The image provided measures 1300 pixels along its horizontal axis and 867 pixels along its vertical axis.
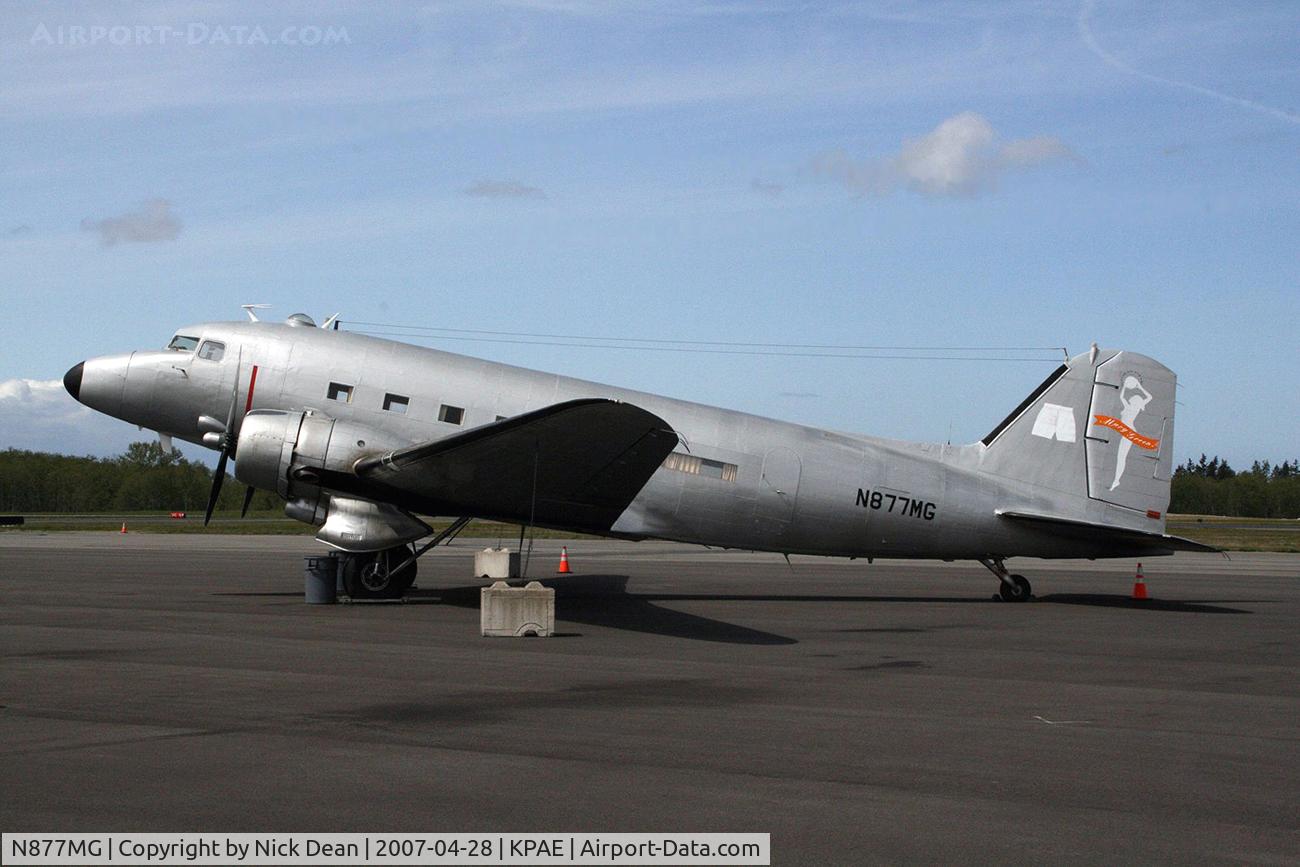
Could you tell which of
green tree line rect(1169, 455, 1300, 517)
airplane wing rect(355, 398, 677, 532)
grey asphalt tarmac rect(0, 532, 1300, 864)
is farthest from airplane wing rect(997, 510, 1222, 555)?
green tree line rect(1169, 455, 1300, 517)

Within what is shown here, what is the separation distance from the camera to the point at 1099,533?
21.2 metres

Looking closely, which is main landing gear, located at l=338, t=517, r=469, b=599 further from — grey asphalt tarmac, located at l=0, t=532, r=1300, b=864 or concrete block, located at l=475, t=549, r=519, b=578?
concrete block, located at l=475, t=549, r=519, b=578

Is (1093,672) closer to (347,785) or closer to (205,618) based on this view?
(347,785)

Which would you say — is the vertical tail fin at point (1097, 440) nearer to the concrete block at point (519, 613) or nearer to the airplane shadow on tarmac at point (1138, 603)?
A: the airplane shadow on tarmac at point (1138, 603)

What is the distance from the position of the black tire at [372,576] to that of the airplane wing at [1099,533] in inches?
419

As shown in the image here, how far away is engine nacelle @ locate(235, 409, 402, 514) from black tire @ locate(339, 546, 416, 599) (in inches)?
67.1

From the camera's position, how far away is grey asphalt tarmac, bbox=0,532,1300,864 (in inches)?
253

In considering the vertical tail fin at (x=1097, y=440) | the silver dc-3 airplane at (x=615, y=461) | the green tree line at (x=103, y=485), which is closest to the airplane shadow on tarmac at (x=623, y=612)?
the silver dc-3 airplane at (x=615, y=461)

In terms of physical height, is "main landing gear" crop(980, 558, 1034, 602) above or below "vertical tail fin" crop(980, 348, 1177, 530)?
below

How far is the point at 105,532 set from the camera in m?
53.3

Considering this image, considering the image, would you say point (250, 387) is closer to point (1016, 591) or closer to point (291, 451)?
point (291, 451)

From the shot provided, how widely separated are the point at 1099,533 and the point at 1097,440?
5.93 ft

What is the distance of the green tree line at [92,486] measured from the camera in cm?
9906

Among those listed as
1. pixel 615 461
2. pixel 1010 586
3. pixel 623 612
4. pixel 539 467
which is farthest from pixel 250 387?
pixel 1010 586
